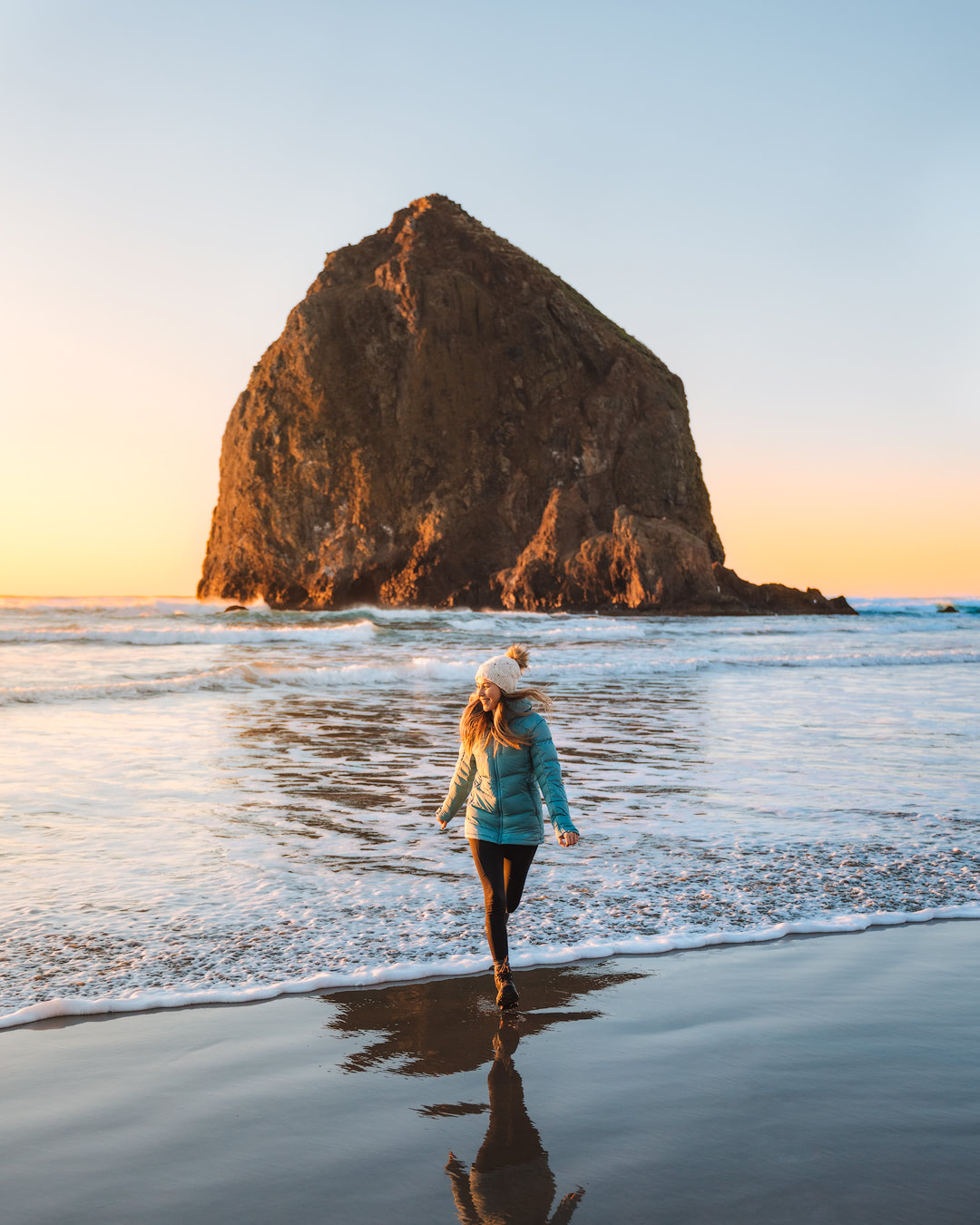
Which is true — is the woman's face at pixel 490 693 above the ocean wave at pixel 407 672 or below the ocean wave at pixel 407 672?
above

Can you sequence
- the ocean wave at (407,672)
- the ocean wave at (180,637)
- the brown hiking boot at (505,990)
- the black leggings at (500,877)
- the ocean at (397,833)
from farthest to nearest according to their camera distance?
the ocean wave at (180,637), the ocean wave at (407,672), the ocean at (397,833), the black leggings at (500,877), the brown hiking boot at (505,990)

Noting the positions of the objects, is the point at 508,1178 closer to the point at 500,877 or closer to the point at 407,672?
the point at 500,877

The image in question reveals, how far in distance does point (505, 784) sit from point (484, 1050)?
102 cm

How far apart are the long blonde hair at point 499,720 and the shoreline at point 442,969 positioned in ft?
3.46

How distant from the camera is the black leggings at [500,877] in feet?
12.8

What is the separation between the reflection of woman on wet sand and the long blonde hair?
1332 millimetres

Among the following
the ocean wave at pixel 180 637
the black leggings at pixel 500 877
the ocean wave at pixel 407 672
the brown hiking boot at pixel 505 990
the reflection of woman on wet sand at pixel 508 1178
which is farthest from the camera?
the ocean wave at pixel 180 637

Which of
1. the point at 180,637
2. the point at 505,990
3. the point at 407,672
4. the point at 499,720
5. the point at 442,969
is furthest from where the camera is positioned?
the point at 180,637

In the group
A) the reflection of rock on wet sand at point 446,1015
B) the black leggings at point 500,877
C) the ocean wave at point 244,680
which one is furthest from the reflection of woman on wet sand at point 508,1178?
the ocean wave at point 244,680

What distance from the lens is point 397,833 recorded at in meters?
6.94

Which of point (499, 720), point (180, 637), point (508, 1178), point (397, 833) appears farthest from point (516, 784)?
point (180, 637)

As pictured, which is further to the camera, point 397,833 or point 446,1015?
point 397,833

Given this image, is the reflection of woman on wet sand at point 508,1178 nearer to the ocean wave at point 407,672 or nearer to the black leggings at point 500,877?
the black leggings at point 500,877

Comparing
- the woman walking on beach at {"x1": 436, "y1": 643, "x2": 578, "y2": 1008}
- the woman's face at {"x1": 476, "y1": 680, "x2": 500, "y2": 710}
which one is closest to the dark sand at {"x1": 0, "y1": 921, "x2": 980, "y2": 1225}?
the woman walking on beach at {"x1": 436, "y1": 643, "x2": 578, "y2": 1008}
